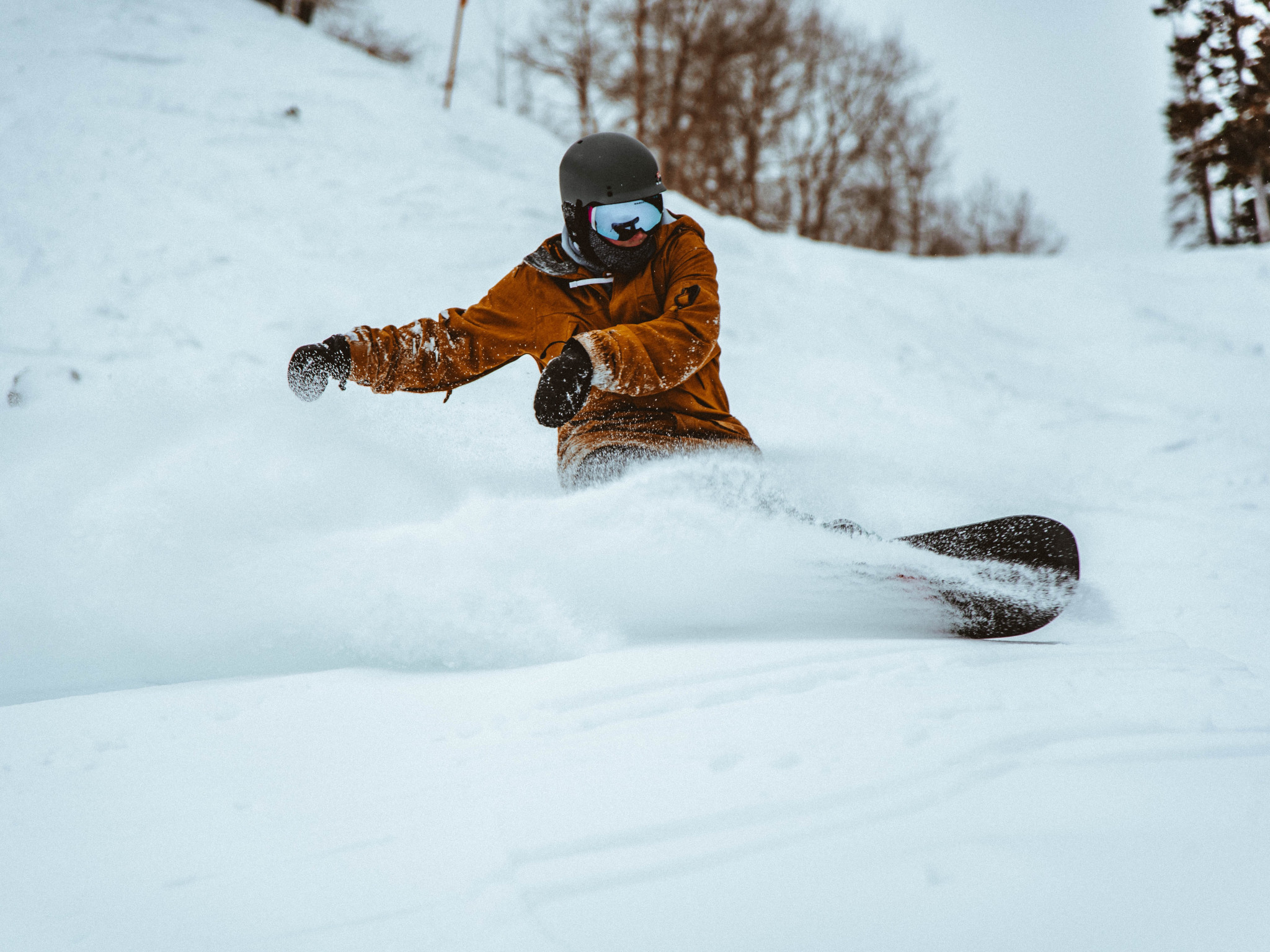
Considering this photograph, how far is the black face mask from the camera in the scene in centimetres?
230

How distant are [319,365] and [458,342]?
439mm

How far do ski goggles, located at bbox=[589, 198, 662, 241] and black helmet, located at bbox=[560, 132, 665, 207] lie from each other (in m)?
0.02

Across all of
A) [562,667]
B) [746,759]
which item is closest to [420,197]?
[562,667]

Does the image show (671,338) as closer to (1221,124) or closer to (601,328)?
(601,328)

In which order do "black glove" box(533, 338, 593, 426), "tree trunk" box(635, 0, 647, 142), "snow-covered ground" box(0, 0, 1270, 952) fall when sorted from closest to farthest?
"snow-covered ground" box(0, 0, 1270, 952), "black glove" box(533, 338, 593, 426), "tree trunk" box(635, 0, 647, 142)

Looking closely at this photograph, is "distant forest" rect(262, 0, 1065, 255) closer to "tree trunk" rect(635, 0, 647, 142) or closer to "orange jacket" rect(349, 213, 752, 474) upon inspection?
"tree trunk" rect(635, 0, 647, 142)

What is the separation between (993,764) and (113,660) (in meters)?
2.05

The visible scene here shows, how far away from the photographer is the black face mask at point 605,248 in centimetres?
230

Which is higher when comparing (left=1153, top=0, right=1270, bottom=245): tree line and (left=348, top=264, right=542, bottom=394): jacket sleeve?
(left=1153, top=0, right=1270, bottom=245): tree line

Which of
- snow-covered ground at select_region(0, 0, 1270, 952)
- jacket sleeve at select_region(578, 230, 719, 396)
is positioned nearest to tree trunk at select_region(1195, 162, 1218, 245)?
snow-covered ground at select_region(0, 0, 1270, 952)

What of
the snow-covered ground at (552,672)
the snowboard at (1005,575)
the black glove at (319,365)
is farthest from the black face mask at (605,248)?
the snowboard at (1005,575)

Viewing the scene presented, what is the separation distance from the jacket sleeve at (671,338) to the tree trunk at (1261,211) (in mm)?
14494

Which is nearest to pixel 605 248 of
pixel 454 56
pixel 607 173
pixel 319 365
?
pixel 607 173

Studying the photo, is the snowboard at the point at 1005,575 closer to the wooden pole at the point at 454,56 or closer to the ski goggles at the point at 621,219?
the ski goggles at the point at 621,219
